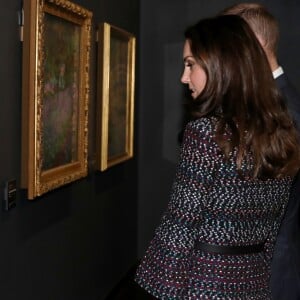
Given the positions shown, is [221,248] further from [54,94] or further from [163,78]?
[163,78]

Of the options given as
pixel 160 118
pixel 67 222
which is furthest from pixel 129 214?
pixel 67 222

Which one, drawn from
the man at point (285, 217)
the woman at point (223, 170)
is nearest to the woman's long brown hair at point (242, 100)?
the woman at point (223, 170)

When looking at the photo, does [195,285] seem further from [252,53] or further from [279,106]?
[252,53]

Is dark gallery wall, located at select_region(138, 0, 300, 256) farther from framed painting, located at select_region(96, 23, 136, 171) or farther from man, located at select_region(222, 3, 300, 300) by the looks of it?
man, located at select_region(222, 3, 300, 300)

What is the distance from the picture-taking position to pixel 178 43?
4.63 m

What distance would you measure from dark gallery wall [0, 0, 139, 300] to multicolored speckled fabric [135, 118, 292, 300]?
2.98 ft

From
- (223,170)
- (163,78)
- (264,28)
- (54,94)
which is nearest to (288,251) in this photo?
(223,170)

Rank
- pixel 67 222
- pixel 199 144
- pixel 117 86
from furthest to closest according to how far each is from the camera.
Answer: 1. pixel 117 86
2. pixel 67 222
3. pixel 199 144

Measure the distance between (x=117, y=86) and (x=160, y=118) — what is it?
0.98m

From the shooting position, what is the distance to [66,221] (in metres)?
3.02

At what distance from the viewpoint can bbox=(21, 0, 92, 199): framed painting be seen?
233 centimetres

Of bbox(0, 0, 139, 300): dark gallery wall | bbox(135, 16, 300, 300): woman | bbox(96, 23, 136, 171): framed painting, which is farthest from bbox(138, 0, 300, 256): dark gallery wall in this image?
bbox(135, 16, 300, 300): woman

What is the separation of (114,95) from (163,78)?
3.45 ft

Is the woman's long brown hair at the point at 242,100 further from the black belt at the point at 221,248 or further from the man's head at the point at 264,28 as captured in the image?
the man's head at the point at 264,28
